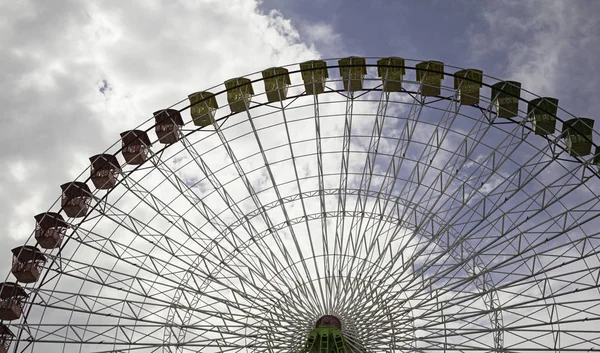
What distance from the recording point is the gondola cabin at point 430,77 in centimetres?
2802

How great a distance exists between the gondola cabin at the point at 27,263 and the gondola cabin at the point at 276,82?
1337cm

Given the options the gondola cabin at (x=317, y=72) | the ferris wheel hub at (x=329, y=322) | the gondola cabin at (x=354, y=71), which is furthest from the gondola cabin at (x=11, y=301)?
the gondola cabin at (x=354, y=71)

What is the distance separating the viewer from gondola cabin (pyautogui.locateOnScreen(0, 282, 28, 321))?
93.1 feet

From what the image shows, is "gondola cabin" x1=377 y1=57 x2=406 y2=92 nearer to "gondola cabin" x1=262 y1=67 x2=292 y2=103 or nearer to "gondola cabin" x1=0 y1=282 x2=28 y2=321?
"gondola cabin" x1=262 y1=67 x2=292 y2=103

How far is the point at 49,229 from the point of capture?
1155 inches

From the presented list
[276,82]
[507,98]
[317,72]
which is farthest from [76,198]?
[507,98]

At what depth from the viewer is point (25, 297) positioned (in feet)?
95.5

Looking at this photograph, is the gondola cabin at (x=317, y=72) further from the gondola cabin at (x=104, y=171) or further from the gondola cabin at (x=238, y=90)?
the gondola cabin at (x=104, y=171)

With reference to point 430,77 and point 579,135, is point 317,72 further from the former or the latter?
point 579,135

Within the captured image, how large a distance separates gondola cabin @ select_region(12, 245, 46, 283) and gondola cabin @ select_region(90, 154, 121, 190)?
4.31 m

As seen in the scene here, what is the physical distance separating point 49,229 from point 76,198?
1949 mm

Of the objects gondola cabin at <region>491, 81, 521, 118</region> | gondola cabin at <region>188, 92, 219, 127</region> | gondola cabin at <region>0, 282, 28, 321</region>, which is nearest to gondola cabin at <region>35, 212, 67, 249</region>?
gondola cabin at <region>0, 282, 28, 321</region>

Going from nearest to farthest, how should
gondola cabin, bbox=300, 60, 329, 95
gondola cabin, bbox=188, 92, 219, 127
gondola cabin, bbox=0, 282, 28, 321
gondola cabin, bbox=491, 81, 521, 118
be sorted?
gondola cabin, bbox=491, 81, 521, 118 < gondola cabin, bbox=0, 282, 28, 321 < gondola cabin, bbox=300, 60, 329, 95 < gondola cabin, bbox=188, 92, 219, 127

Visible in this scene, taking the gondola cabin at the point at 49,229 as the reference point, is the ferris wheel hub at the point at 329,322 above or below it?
below
